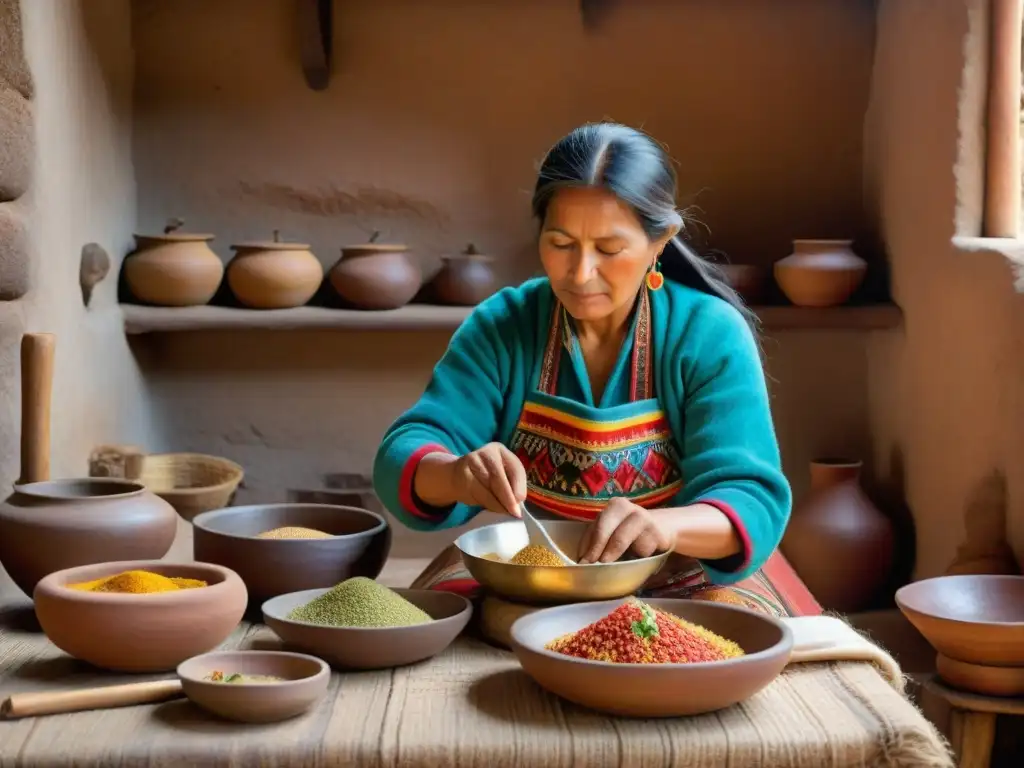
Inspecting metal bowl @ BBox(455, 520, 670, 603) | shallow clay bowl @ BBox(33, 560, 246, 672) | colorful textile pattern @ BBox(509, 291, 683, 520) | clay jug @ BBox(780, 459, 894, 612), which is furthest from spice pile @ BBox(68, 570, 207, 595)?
clay jug @ BBox(780, 459, 894, 612)

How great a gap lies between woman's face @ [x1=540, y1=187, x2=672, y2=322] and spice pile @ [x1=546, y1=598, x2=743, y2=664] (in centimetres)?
62

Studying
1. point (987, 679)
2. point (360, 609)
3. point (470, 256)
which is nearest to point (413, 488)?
point (360, 609)

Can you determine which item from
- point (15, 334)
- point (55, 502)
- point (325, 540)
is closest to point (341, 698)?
point (325, 540)

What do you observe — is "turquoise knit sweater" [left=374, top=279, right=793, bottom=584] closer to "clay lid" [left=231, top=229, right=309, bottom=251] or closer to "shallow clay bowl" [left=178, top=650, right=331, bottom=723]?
"shallow clay bowl" [left=178, top=650, right=331, bottom=723]

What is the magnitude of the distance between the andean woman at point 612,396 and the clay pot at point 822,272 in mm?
1717

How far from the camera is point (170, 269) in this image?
12.8 ft

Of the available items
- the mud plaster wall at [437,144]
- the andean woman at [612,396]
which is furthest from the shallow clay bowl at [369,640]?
the mud plaster wall at [437,144]

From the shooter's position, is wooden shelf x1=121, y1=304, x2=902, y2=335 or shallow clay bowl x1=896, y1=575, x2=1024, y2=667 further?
wooden shelf x1=121, y1=304, x2=902, y2=335

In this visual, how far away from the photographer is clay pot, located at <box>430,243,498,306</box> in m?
4.08

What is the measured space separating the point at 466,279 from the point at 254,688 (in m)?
2.77

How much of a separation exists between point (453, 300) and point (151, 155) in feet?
3.57

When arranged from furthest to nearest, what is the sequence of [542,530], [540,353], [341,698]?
1. [540,353]
2. [542,530]
3. [341,698]

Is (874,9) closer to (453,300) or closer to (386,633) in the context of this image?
(453,300)

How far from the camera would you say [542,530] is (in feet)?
5.83
